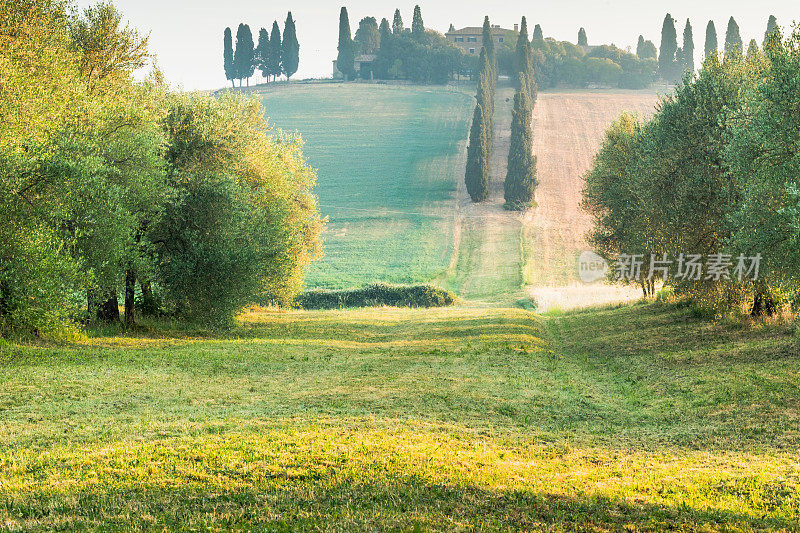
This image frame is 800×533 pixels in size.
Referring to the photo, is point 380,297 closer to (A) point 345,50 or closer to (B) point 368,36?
(A) point 345,50

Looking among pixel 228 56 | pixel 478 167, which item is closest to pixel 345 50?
pixel 228 56

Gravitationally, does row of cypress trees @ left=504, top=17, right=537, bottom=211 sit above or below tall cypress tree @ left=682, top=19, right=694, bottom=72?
below

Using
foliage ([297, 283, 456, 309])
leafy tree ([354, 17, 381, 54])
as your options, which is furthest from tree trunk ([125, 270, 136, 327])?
leafy tree ([354, 17, 381, 54])

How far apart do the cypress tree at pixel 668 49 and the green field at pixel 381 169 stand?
59.8 m

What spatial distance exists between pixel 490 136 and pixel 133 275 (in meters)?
88.4

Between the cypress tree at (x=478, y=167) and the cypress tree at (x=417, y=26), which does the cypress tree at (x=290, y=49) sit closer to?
the cypress tree at (x=417, y=26)

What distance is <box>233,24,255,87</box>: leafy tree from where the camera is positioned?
16838 centimetres

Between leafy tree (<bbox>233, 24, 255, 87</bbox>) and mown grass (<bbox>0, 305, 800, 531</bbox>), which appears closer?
mown grass (<bbox>0, 305, 800, 531</bbox>)

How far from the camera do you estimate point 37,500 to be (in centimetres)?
1001

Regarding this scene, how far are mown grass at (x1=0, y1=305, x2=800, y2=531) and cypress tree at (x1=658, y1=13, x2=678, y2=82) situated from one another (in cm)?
16622

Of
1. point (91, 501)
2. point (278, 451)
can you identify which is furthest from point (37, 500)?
point (278, 451)

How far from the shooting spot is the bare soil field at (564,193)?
62678mm

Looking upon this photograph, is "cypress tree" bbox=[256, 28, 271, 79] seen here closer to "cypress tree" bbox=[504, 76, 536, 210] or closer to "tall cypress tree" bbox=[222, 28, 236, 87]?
"tall cypress tree" bbox=[222, 28, 236, 87]

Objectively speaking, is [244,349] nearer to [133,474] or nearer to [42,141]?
[42,141]
